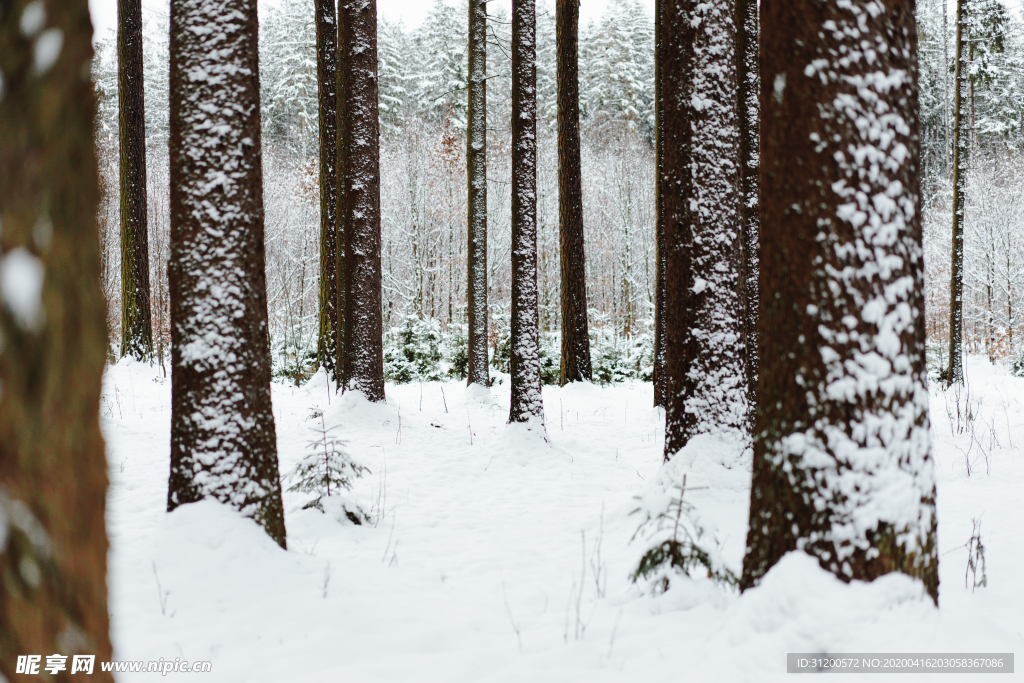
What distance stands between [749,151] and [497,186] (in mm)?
16257

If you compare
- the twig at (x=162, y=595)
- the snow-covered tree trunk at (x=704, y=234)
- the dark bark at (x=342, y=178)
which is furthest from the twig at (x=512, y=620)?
the dark bark at (x=342, y=178)

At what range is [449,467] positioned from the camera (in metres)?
7.15

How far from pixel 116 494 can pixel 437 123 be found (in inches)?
962

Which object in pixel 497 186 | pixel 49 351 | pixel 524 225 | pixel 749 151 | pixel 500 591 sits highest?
pixel 497 186

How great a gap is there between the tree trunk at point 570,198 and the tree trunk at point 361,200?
4085 mm

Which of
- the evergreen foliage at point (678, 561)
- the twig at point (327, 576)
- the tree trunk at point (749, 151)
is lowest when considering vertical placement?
the twig at point (327, 576)

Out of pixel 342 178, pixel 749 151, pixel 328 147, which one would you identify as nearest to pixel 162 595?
pixel 342 178

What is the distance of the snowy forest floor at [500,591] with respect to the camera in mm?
2547

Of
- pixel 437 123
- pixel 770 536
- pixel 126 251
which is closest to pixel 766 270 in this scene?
pixel 770 536

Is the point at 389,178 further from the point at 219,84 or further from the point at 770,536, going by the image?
the point at 770,536

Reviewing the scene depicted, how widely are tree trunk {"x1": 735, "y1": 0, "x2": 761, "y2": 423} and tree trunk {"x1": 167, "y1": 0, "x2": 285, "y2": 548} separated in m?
4.91

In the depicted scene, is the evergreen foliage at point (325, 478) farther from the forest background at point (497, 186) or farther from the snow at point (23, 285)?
the forest background at point (497, 186)

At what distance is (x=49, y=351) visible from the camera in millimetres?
907

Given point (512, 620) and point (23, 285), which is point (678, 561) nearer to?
point (512, 620)
